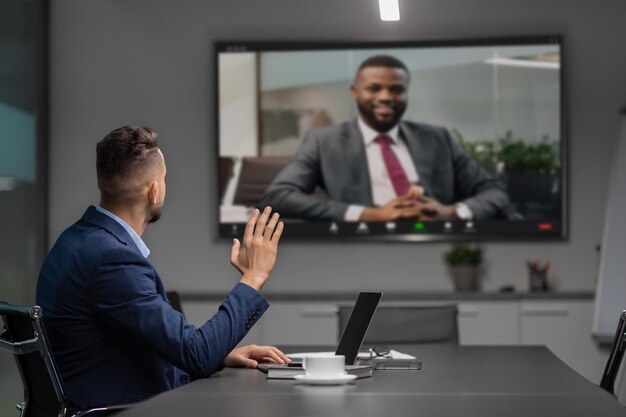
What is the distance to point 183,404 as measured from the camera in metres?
2.02

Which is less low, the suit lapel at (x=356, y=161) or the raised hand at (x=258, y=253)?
the suit lapel at (x=356, y=161)

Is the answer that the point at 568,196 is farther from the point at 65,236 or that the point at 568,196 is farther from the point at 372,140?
the point at 65,236

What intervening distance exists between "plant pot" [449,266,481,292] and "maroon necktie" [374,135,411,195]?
0.59 m

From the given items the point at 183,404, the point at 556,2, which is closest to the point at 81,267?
the point at 183,404

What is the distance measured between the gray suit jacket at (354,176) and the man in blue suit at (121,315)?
3.64m

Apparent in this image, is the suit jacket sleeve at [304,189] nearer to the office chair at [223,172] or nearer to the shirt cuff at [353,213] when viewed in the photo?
the shirt cuff at [353,213]

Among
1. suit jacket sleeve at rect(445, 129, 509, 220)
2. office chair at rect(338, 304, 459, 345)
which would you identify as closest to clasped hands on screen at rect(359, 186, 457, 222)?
suit jacket sleeve at rect(445, 129, 509, 220)

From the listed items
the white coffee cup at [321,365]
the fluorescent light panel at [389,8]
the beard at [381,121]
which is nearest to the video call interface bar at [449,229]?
the beard at [381,121]

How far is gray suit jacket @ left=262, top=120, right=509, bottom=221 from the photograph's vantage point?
6273 mm

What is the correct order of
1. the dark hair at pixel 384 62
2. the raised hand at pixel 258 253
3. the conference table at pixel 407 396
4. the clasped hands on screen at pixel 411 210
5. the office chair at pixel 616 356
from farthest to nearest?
the dark hair at pixel 384 62 → the clasped hands on screen at pixel 411 210 → the office chair at pixel 616 356 → the raised hand at pixel 258 253 → the conference table at pixel 407 396

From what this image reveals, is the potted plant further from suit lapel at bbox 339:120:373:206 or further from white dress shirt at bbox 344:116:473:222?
suit lapel at bbox 339:120:373:206

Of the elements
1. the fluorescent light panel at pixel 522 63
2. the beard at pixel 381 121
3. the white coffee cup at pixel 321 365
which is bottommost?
the white coffee cup at pixel 321 365

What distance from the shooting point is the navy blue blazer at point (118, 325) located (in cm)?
247

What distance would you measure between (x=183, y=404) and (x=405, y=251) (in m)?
4.41
